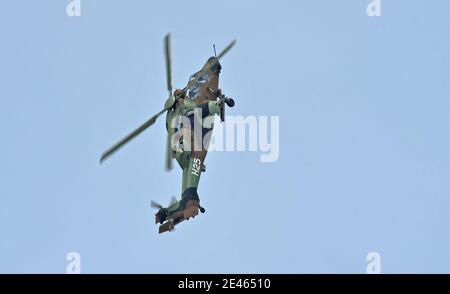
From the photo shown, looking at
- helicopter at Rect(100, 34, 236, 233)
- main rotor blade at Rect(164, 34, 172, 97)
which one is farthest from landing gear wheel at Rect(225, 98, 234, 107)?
main rotor blade at Rect(164, 34, 172, 97)

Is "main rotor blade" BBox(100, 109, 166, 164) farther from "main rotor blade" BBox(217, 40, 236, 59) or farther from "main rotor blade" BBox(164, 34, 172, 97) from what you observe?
"main rotor blade" BBox(217, 40, 236, 59)

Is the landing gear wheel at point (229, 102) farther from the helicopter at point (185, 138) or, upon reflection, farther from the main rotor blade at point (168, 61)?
the main rotor blade at point (168, 61)

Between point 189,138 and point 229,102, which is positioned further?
point 189,138

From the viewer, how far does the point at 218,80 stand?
456 ft

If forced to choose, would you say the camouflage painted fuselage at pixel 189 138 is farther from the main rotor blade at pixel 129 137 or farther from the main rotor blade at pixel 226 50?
the main rotor blade at pixel 226 50

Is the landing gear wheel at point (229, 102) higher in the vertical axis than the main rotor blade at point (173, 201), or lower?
higher

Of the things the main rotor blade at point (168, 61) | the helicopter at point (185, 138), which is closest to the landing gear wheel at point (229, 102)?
the helicopter at point (185, 138)

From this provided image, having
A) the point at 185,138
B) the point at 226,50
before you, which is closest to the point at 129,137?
the point at 185,138

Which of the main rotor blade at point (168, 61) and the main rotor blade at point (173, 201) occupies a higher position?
the main rotor blade at point (168, 61)

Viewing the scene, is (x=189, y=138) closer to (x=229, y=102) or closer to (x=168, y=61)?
(x=229, y=102)

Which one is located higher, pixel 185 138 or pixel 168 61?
pixel 168 61

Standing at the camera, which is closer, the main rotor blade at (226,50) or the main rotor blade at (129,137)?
the main rotor blade at (129,137)
